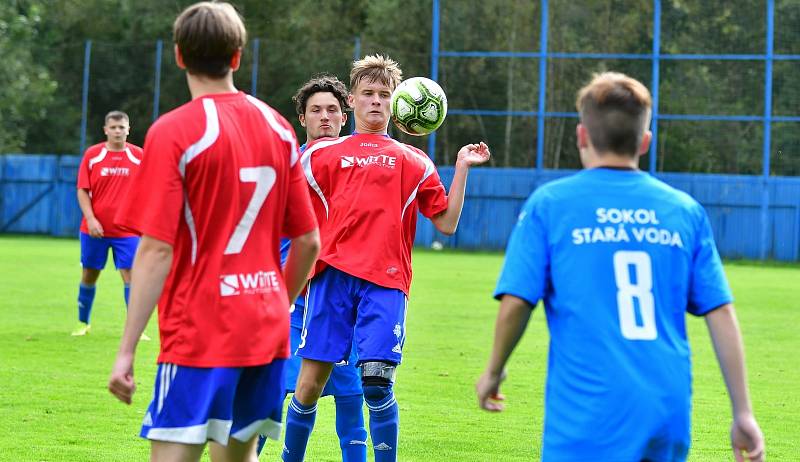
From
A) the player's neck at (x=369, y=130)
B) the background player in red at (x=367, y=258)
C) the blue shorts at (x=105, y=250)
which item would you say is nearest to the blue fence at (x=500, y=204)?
the blue shorts at (x=105, y=250)

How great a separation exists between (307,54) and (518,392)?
85.1ft

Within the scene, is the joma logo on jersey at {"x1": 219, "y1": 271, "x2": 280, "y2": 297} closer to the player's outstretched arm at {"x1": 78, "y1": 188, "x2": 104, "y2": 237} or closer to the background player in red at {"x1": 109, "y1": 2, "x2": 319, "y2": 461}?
the background player in red at {"x1": 109, "y1": 2, "x2": 319, "y2": 461}

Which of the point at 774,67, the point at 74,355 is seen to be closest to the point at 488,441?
the point at 74,355

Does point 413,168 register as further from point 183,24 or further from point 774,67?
point 774,67

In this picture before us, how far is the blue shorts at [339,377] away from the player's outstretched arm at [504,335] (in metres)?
2.42

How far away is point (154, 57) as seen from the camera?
33.4m

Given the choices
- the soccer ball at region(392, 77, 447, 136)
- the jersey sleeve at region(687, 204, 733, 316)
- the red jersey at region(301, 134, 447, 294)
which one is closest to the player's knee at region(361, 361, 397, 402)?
the red jersey at region(301, 134, 447, 294)

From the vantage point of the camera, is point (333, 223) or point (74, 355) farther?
point (74, 355)

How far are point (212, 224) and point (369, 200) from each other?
2152mm

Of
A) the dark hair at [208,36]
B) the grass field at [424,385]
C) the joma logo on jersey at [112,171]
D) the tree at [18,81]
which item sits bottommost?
the grass field at [424,385]

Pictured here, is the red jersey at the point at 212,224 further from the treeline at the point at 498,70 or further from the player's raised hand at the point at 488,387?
the treeline at the point at 498,70

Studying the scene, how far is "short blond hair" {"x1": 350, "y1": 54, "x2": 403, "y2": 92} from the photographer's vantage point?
6082mm

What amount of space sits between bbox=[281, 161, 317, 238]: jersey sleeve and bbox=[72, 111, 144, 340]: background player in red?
7961 millimetres

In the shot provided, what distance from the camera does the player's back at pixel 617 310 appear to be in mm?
3371
